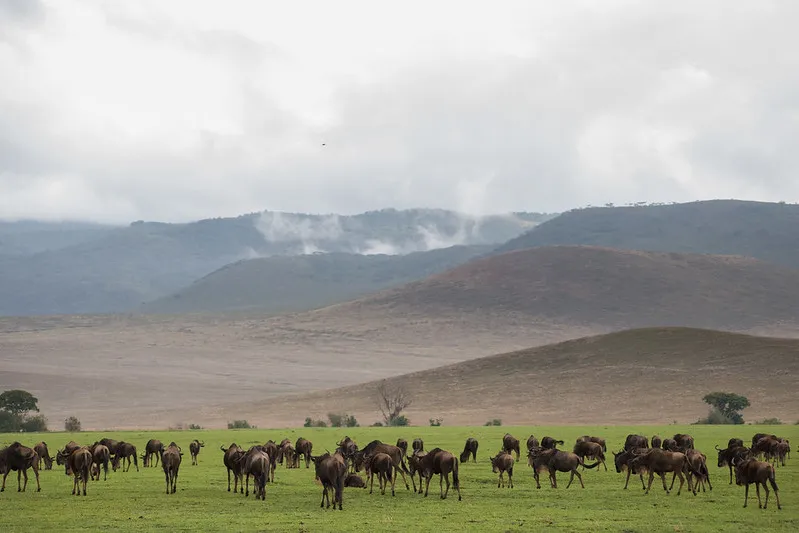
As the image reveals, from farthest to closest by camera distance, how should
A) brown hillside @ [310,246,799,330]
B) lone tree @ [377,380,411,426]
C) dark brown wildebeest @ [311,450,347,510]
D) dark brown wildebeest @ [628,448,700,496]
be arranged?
1. brown hillside @ [310,246,799,330]
2. lone tree @ [377,380,411,426]
3. dark brown wildebeest @ [628,448,700,496]
4. dark brown wildebeest @ [311,450,347,510]

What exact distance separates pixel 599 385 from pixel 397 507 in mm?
73796

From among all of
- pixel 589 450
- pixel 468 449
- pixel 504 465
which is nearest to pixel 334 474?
pixel 504 465

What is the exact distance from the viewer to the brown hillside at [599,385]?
270ft

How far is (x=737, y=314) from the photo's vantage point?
572ft

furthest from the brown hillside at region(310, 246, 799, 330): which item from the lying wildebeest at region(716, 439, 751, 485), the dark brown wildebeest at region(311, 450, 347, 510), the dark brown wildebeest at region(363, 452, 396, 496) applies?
the dark brown wildebeest at region(311, 450, 347, 510)

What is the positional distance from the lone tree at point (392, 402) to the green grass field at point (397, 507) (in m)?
47.4

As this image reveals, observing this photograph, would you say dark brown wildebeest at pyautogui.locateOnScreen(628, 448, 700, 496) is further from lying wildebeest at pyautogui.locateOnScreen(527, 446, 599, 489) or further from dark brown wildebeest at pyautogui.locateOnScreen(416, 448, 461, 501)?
dark brown wildebeest at pyautogui.locateOnScreen(416, 448, 461, 501)

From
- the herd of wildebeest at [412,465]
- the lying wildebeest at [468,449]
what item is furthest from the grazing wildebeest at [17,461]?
the lying wildebeest at [468,449]

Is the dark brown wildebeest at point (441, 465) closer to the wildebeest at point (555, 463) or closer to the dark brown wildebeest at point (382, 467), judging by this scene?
the dark brown wildebeest at point (382, 467)

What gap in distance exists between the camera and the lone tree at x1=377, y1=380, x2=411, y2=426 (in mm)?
79219

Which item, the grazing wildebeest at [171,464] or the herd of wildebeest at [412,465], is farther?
the grazing wildebeest at [171,464]

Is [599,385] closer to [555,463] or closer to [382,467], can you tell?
[555,463]

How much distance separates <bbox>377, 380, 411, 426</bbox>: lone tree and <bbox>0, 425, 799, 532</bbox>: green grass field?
47.4 m

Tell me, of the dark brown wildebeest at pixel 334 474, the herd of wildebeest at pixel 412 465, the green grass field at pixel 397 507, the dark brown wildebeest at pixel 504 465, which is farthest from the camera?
the dark brown wildebeest at pixel 504 465
